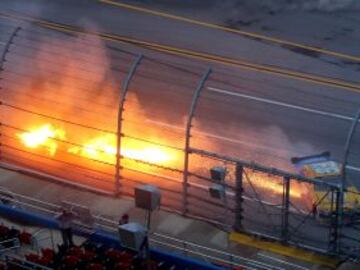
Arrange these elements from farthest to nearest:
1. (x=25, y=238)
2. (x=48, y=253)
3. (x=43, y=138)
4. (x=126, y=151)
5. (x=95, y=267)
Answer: (x=43, y=138) → (x=126, y=151) → (x=25, y=238) → (x=48, y=253) → (x=95, y=267)

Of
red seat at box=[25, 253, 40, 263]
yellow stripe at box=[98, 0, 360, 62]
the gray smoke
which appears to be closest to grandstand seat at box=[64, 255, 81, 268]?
red seat at box=[25, 253, 40, 263]

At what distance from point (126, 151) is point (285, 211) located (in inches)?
186

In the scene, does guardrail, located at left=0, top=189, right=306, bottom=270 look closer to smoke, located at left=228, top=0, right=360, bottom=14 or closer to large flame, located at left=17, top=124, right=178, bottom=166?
large flame, located at left=17, top=124, right=178, bottom=166

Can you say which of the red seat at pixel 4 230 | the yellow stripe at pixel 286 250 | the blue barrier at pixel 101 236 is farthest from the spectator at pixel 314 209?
the red seat at pixel 4 230

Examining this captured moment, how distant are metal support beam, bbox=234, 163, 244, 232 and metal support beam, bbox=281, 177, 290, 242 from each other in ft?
3.13

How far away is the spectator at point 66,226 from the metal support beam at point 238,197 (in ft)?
11.9

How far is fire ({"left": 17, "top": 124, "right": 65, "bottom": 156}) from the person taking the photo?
22.7 metres

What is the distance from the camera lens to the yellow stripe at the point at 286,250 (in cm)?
1914

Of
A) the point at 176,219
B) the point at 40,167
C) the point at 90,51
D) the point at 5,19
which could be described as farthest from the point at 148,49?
the point at 176,219

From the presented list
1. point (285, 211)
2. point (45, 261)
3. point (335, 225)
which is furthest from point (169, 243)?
point (335, 225)

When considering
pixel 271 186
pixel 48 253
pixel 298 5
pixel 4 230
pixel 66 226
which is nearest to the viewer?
pixel 66 226

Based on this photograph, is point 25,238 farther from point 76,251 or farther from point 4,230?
point 76,251

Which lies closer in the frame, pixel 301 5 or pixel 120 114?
pixel 120 114

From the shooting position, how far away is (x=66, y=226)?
18.5 meters
